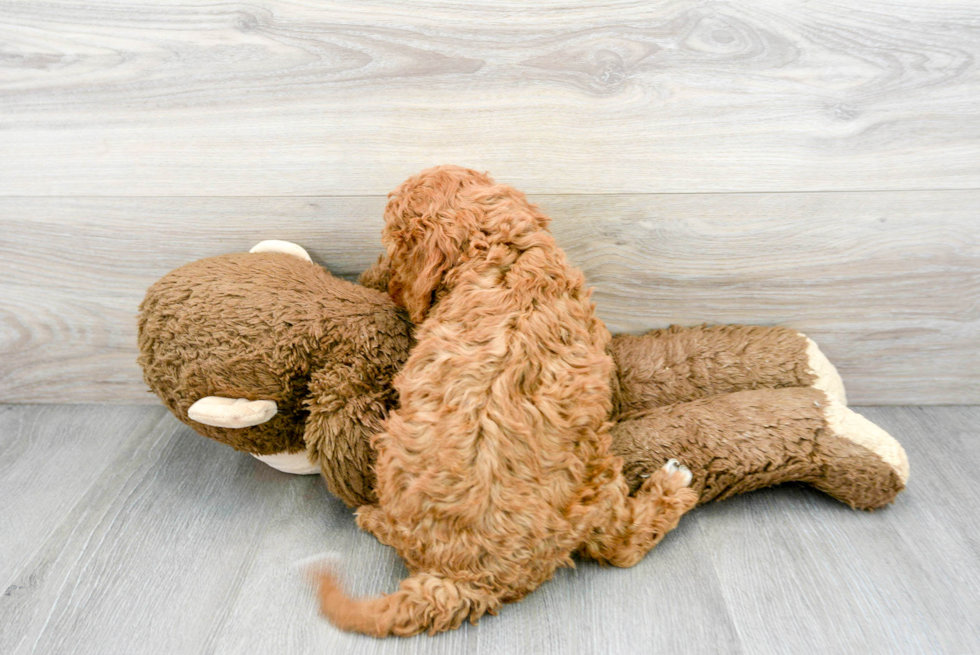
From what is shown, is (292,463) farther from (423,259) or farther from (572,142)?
(572,142)

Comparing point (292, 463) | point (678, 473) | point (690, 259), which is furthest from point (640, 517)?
point (292, 463)

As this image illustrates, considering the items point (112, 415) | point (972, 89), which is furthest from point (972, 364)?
point (112, 415)

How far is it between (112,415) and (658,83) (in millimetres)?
1134

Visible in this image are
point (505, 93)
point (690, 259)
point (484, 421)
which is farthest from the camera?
point (690, 259)

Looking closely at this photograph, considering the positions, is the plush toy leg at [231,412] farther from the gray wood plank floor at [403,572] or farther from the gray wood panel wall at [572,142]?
the gray wood panel wall at [572,142]

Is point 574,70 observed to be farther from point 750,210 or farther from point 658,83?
point 750,210

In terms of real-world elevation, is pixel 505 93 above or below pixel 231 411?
above

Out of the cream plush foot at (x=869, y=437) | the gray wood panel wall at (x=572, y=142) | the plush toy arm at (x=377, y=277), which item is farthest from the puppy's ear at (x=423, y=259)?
the cream plush foot at (x=869, y=437)

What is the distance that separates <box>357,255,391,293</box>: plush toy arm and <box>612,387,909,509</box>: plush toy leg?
1.36 ft

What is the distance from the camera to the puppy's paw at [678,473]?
0.89 meters

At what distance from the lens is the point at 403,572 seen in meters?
0.88

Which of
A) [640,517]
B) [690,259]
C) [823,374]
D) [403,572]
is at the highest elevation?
[690,259]

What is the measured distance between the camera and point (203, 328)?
869 mm

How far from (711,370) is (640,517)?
0.29m
